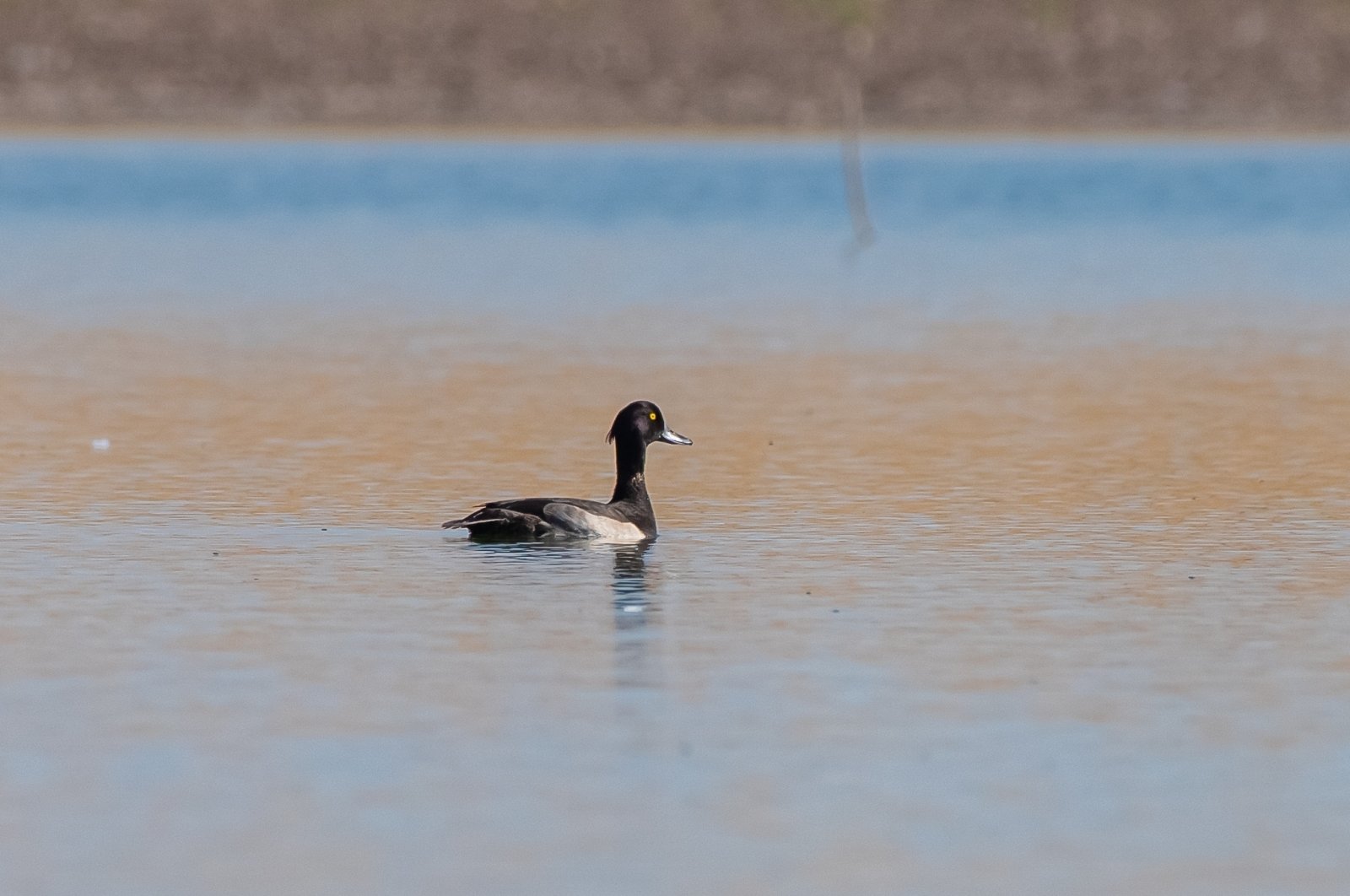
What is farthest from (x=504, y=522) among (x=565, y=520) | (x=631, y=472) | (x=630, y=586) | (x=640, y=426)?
(x=640, y=426)

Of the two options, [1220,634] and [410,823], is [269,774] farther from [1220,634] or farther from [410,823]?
[1220,634]

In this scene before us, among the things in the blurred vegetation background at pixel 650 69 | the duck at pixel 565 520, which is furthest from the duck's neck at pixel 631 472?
the blurred vegetation background at pixel 650 69

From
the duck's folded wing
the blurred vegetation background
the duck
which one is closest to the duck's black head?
the duck

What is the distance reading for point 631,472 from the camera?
16844mm

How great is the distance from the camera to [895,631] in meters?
13.2

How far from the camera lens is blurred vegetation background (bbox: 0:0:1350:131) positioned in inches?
4070

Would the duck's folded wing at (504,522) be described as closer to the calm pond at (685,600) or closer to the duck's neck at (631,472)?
the calm pond at (685,600)

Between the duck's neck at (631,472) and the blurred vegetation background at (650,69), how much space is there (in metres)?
84.2

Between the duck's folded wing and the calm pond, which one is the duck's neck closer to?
the calm pond

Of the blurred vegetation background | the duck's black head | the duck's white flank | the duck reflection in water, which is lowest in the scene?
the duck reflection in water

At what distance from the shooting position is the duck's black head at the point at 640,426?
17094mm

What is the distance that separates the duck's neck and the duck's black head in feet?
0.10

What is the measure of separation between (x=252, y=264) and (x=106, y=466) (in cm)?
2493

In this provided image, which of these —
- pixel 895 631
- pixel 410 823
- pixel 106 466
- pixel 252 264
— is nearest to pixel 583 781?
pixel 410 823
